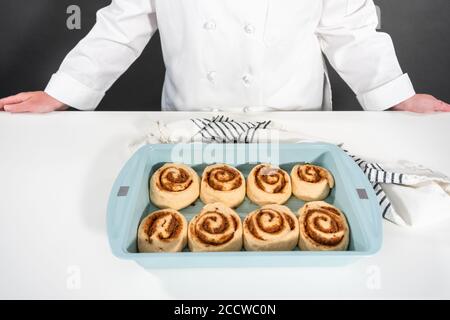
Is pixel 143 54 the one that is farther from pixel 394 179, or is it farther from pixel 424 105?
pixel 394 179

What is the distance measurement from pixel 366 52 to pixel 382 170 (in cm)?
37

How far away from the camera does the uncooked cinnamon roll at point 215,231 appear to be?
66 centimetres

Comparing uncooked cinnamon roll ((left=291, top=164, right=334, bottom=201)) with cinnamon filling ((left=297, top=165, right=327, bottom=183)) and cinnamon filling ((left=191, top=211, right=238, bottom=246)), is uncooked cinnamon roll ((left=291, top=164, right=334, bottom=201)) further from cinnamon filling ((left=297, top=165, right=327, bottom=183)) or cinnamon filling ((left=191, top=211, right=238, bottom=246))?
cinnamon filling ((left=191, top=211, right=238, bottom=246))

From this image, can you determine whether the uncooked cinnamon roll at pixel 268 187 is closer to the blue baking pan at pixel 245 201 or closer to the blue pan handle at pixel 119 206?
the blue baking pan at pixel 245 201

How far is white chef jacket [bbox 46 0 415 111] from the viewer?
3.34 feet

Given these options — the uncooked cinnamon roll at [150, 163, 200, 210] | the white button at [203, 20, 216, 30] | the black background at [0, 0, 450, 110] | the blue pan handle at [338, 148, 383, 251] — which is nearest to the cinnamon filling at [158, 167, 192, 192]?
the uncooked cinnamon roll at [150, 163, 200, 210]

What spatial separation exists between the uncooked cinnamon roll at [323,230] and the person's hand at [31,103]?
619 millimetres

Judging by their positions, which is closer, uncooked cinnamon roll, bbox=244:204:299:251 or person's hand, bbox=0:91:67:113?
uncooked cinnamon roll, bbox=244:204:299:251

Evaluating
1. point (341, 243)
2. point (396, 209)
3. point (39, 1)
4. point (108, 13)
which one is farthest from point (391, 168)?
point (39, 1)

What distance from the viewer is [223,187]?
743 mm

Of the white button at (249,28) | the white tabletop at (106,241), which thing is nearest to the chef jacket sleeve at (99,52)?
the white tabletop at (106,241)

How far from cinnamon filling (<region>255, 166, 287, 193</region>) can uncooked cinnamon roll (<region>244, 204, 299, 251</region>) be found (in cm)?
5

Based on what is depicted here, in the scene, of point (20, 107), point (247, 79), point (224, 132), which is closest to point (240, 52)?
point (247, 79)
